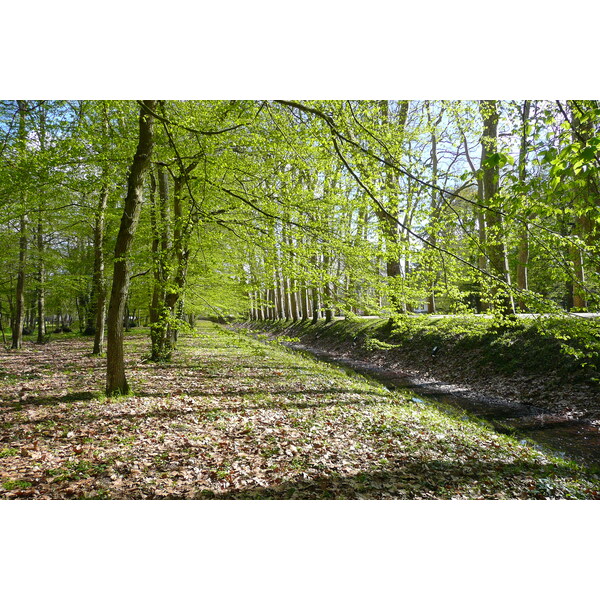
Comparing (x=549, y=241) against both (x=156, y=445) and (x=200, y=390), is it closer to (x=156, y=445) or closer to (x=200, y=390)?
(x=156, y=445)

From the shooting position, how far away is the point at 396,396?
29.8 ft

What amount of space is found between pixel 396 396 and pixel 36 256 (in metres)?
13.5

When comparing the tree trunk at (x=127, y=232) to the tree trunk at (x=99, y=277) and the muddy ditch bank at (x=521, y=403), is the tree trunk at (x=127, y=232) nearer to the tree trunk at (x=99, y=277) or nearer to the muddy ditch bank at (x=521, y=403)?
the muddy ditch bank at (x=521, y=403)

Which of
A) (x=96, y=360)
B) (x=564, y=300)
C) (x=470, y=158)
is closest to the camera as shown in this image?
(x=96, y=360)

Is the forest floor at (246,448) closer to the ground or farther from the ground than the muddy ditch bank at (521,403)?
farther from the ground

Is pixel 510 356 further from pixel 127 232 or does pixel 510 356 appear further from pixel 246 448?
pixel 127 232

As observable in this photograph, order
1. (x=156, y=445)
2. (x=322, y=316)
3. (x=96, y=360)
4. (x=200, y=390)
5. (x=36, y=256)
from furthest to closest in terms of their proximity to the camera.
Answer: (x=322, y=316)
(x=36, y=256)
(x=96, y=360)
(x=200, y=390)
(x=156, y=445)

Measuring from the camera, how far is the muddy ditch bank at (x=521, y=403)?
651 cm

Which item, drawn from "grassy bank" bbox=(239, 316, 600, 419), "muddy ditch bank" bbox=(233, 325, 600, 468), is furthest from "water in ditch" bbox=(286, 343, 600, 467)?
"grassy bank" bbox=(239, 316, 600, 419)

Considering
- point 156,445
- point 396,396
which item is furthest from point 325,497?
point 396,396

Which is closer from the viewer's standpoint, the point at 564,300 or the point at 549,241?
the point at 549,241

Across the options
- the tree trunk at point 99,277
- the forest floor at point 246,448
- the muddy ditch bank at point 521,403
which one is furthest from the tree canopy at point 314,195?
the tree trunk at point 99,277

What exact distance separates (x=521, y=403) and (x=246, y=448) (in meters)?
6.76

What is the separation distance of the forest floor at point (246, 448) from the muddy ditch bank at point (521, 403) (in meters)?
0.61
